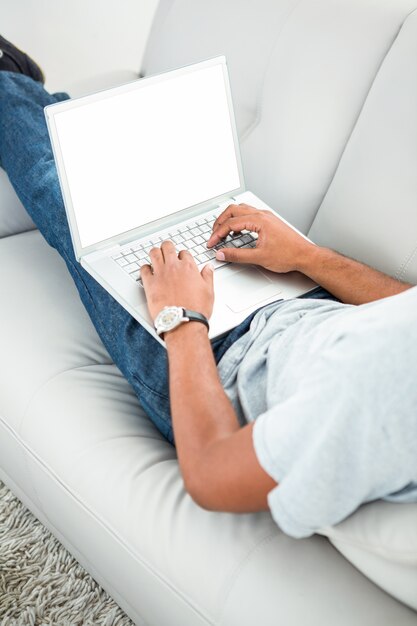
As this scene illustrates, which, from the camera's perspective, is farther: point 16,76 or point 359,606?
point 16,76

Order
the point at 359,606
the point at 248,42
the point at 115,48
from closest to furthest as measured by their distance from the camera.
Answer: the point at 359,606 < the point at 248,42 < the point at 115,48

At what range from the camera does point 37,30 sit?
2.84m

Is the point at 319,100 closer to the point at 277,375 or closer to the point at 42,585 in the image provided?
the point at 277,375

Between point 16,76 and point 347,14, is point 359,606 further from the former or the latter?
point 16,76

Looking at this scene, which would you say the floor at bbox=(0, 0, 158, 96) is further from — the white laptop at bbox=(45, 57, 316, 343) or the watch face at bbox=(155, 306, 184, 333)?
the watch face at bbox=(155, 306, 184, 333)

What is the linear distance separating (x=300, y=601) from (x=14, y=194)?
1064mm

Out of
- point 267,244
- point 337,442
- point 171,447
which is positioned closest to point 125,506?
point 171,447

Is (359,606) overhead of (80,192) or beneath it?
beneath

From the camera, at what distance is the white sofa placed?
33.2 inches

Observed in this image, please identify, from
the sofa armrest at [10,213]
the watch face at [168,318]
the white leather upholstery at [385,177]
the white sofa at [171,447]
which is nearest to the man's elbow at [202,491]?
the white sofa at [171,447]

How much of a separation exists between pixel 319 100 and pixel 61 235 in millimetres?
589

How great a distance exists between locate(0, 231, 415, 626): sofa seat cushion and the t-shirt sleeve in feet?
0.54

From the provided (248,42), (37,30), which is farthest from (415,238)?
(37,30)

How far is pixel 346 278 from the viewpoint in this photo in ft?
3.78
